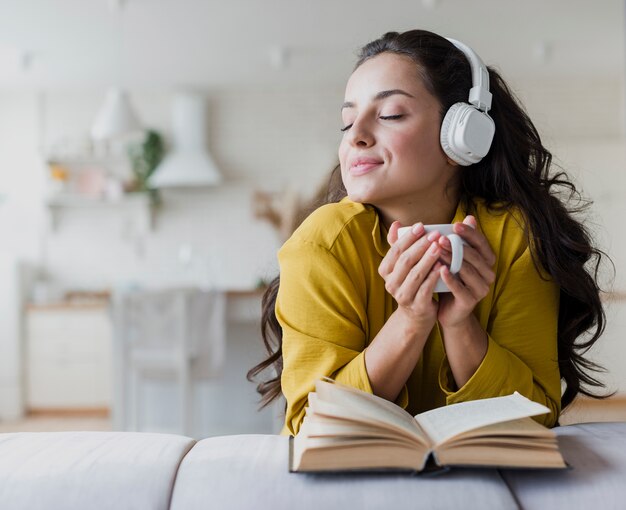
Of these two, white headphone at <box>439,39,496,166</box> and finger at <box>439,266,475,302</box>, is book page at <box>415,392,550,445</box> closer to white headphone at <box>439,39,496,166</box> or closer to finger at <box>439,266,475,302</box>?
finger at <box>439,266,475,302</box>

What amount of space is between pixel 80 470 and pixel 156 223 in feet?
21.1

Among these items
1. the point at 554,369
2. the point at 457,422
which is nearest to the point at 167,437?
the point at 457,422

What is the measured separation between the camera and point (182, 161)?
6.81 meters

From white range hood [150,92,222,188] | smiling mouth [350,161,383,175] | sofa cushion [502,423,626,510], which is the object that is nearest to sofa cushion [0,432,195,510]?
sofa cushion [502,423,626,510]

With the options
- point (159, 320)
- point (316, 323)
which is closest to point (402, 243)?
point (316, 323)

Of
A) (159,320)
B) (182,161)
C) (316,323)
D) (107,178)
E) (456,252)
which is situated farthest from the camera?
(107,178)

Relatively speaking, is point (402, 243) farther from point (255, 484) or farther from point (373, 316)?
point (255, 484)

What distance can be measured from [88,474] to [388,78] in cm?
70

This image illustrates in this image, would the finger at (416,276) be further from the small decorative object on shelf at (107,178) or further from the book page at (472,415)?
the small decorative object on shelf at (107,178)

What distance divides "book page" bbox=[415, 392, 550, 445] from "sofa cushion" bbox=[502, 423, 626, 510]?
0.06 meters

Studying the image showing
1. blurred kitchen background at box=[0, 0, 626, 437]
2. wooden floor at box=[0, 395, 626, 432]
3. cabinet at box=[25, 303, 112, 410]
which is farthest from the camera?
cabinet at box=[25, 303, 112, 410]

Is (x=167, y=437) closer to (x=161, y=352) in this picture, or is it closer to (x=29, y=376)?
(x=161, y=352)

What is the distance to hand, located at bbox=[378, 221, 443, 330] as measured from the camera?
3.27ft

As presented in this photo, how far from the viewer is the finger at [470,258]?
3.28 feet
